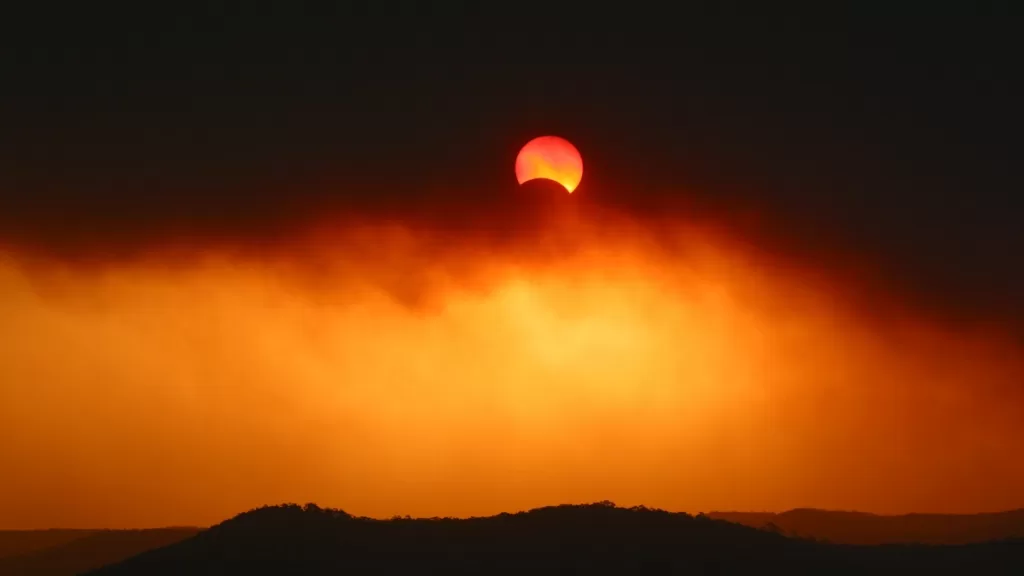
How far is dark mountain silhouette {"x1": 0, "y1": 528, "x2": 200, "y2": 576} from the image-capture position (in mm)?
19984

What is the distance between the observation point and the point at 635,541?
12180 mm

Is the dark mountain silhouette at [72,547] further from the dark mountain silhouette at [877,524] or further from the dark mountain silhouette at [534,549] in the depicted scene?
the dark mountain silhouette at [877,524]

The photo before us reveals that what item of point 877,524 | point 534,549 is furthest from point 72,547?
point 877,524

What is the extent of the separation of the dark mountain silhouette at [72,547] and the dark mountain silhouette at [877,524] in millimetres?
13651

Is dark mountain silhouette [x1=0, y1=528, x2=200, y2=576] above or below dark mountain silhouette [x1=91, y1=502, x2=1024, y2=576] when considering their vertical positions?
above

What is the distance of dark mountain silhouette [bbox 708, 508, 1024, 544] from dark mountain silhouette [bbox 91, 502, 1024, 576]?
A: 853 centimetres

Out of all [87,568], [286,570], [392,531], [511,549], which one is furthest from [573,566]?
[87,568]

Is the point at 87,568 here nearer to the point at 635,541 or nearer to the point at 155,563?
the point at 155,563

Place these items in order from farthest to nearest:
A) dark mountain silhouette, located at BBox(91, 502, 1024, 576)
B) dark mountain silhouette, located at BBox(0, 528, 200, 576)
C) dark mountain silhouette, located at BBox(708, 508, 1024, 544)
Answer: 1. dark mountain silhouette, located at BBox(708, 508, 1024, 544)
2. dark mountain silhouette, located at BBox(0, 528, 200, 576)
3. dark mountain silhouette, located at BBox(91, 502, 1024, 576)

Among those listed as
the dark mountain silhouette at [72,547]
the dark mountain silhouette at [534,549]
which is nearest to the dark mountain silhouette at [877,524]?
the dark mountain silhouette at [534,549]

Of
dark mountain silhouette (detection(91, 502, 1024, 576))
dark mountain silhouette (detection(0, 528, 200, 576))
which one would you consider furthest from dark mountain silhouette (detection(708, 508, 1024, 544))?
dark mountain silhouette (detection(0, 528, 200, 576))

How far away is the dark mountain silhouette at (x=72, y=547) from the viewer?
65.6 feet

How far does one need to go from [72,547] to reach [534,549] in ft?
48.8

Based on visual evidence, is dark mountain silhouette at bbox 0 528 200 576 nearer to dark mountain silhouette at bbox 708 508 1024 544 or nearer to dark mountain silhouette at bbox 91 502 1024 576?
dark mountain silhouette at bbox 91 502 1024 576
